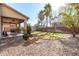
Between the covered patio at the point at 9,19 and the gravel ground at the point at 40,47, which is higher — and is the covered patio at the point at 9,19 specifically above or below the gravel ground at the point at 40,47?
above

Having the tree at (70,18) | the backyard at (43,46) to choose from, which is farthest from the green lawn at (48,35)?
the tree at (70,18)

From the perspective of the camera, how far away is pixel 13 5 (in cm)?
309

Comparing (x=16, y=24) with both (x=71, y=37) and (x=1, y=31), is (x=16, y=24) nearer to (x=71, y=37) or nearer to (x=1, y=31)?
(x=1, y=31)

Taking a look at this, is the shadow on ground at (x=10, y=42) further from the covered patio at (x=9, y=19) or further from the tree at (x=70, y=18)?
the tree at (x=70, y=18)

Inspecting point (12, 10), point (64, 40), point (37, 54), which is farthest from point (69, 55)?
point (12, 10)

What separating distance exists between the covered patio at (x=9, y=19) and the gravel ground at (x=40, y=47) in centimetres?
19

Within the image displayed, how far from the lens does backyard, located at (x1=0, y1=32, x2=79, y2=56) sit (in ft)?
10.1

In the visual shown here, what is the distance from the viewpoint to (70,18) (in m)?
3.09

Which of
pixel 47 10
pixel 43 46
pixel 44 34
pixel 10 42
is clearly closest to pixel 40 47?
pixel 43 46

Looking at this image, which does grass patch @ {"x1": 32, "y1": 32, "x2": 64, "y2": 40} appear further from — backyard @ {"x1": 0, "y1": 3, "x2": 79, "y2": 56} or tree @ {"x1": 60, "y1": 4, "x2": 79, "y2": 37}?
tree @ {"x1": 60, "y1": 4, "x2": 79, "y2": 37}

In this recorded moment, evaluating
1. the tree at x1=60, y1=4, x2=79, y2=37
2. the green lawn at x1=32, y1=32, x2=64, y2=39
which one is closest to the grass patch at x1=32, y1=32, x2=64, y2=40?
the green lawn at x1=32, y1=32, x2=64, y2=39

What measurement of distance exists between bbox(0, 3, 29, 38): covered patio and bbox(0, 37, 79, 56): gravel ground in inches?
7.4

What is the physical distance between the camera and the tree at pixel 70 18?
3074mm

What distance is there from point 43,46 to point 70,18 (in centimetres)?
66
